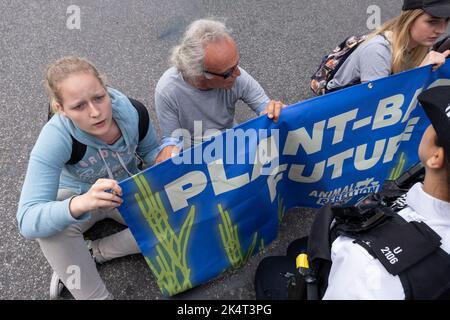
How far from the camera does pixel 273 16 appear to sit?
167 inches

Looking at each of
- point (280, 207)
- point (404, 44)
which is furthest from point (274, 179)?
point (404, 44)

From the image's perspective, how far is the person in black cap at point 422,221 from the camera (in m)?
1.10

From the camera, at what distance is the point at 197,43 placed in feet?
6.06

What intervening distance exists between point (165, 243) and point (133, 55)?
8.06 ft

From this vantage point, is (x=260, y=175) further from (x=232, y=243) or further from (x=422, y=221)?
(x=422, y=221)

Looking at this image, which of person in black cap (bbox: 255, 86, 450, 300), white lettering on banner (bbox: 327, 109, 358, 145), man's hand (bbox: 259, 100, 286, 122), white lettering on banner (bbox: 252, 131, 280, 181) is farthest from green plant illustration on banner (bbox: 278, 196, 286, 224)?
person in black cap (bbox: 255, 86, 450, 300)

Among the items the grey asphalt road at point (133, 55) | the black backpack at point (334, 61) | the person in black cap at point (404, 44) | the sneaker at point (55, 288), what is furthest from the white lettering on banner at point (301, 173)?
the sneaker at point (55, 288)

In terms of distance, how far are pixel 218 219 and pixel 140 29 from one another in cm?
282

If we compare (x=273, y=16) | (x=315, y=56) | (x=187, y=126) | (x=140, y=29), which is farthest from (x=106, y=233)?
(x=273, y=16)

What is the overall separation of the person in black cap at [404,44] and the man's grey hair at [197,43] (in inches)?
35.7

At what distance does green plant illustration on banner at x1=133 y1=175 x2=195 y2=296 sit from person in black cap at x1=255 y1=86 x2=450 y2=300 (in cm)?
67

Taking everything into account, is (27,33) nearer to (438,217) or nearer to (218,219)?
(218,219)

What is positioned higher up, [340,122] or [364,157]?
[340,122]

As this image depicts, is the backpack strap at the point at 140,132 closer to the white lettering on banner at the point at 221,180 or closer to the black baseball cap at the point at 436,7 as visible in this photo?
the white lettering on banner at the point at 221,180
